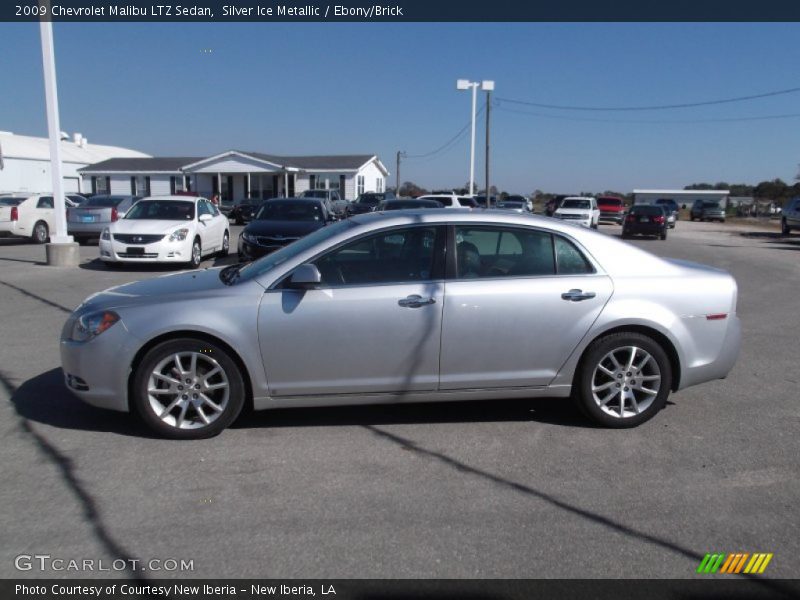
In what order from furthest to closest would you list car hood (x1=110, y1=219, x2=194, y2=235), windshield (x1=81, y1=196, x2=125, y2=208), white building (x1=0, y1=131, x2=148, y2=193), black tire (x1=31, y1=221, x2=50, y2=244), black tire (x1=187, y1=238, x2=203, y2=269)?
white building (x1=0, y1=131, x2=148, y2=193)
windshield (x1=81, y1=196, x2=125, y2=208)
black tire (x1=31, y1=221, x2=50, y2=244)
black tire (x1=187, y1=238, x2=203, y2=269)
car hood (x1=110, y1=219, x2=194, y2=235)

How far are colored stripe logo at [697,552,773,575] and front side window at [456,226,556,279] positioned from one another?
2.27 meters

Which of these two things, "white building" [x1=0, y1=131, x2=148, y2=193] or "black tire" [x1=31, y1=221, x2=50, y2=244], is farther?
"white building" [x1=0, y1=131, x2=148, y2=193]

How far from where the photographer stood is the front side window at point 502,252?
497 centimetres

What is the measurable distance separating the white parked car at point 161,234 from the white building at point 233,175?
3273 centimetres

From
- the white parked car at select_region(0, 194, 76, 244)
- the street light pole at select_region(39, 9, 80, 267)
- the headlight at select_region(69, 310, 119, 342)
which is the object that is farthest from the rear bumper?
the white parked car at select_region(0, 194, 76, 244)

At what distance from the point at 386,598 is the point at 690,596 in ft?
4.53

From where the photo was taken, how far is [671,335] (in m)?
5.02

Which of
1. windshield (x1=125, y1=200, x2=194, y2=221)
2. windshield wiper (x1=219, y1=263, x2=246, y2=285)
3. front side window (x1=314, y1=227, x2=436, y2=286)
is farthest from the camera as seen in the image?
windshield (x1=125, y1=200, x2=194, y2=221)

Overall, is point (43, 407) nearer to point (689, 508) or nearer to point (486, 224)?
point (486, 224)

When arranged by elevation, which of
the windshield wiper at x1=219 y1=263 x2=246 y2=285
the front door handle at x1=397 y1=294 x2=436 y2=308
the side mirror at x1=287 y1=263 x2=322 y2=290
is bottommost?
the front door handle at x1=397 y1=294 x2=436 y2=308

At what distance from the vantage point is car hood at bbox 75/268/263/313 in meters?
4.74

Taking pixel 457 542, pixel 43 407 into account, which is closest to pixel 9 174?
pixel 43 407

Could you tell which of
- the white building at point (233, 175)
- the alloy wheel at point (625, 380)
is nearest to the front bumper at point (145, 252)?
the alloy wheel at point (625, 380)

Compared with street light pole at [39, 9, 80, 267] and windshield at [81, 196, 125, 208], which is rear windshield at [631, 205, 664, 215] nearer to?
windshield at [81, 196, 125, 208]
